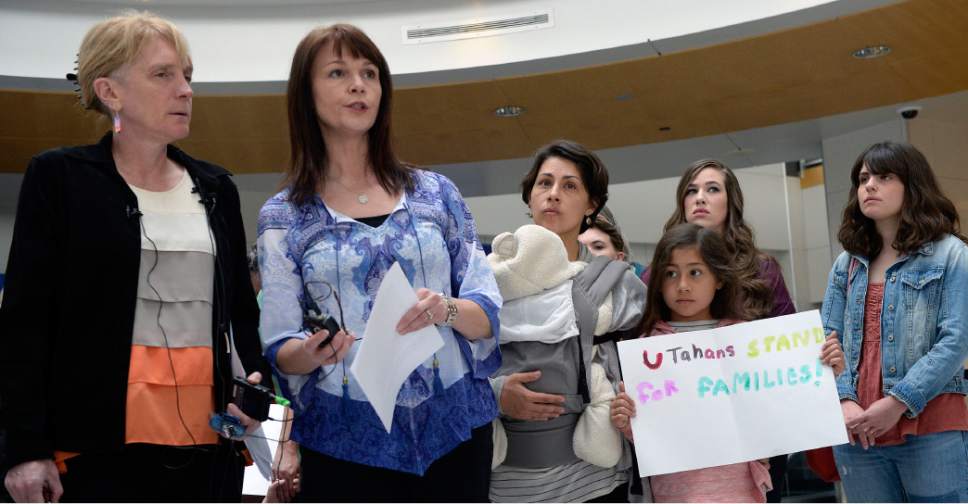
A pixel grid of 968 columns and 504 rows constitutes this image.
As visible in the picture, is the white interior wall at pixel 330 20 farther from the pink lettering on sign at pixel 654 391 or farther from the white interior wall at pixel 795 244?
the pink lettering on sign at pixel 654 391

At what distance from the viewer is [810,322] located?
90.7 inches

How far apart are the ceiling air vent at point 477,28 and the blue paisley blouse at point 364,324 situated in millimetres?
5171

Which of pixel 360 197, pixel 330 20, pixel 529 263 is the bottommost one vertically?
pixel 529 263

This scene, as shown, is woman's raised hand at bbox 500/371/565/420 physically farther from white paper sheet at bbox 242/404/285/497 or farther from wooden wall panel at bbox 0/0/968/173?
wooden wall panel at bbox 0/0/968/173

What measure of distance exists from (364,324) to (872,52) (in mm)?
5655

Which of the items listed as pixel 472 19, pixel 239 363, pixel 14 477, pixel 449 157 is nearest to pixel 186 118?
pixel 239 363

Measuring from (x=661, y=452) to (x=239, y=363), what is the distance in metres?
0.99

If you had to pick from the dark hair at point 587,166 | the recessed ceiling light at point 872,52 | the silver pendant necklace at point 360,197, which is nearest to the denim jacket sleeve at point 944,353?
the dark hair at point 587,166

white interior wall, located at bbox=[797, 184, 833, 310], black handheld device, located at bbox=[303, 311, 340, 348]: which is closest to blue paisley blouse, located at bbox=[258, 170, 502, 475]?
black handheld device, located at bbox=[303, 311, 340, 348]

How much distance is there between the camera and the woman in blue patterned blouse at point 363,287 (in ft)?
5.69

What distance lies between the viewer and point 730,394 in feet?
7.44

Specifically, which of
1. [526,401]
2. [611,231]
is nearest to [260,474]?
[526,401]

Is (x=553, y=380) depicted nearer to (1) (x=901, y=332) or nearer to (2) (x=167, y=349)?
(2) (x=167, y=349)

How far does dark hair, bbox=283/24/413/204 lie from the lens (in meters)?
1.89
